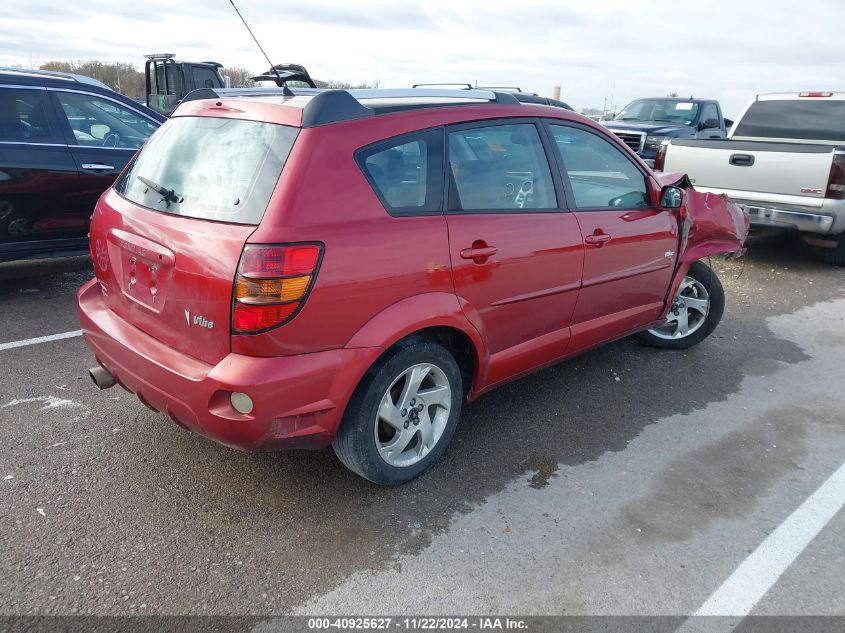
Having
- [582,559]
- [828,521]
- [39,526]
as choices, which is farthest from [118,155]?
[828,521]

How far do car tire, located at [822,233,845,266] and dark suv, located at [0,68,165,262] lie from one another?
774 cm

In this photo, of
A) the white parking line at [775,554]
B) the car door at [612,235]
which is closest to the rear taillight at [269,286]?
the car door at [612,235]

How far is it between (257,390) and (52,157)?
13.7 feet

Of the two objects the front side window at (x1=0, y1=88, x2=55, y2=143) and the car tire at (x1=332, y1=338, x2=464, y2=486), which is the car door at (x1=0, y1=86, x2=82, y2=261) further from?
the car tire at (x1=332, y1=338, x2=464, y2=486)

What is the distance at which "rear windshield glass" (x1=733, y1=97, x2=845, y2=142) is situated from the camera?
841 centimetres

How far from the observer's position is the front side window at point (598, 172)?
3.74 metres

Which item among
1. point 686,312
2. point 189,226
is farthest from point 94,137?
point 686,312

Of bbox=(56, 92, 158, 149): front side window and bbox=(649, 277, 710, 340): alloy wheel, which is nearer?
bbox=(649, 277, 710, 340): alloy wheel

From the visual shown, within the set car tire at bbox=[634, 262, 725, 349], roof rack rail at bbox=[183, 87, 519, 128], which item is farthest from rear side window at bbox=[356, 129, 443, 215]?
car tire at bbox=[634, 262, 725, 349]

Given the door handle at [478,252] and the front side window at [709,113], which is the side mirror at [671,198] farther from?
the front side window at [709,113]

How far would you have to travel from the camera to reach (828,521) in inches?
120

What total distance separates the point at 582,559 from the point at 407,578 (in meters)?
0.72

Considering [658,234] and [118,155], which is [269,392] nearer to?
[658,234]

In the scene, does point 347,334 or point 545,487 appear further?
point 545,487
